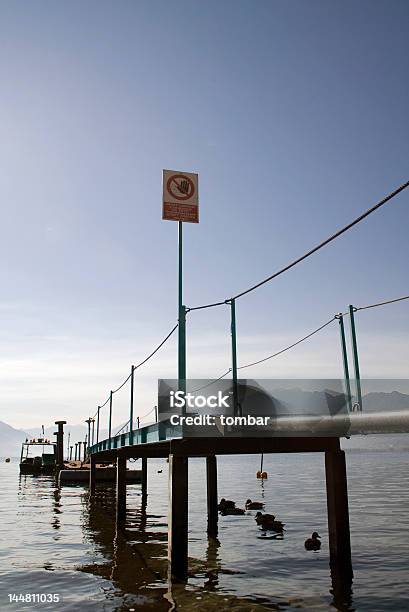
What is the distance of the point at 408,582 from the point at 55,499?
91.5ft

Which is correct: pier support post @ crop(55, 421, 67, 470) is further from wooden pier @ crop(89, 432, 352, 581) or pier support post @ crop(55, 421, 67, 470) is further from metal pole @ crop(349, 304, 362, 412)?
metal pole @ crop(349, 304, 362, 412)

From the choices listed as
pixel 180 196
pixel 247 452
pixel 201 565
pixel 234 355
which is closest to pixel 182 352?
pixel 234 355

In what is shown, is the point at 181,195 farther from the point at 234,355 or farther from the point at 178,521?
the point at 178,521

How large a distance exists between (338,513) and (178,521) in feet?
13.1

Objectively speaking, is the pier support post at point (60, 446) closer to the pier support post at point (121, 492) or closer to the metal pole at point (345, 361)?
the pier support post at point (121, 492)

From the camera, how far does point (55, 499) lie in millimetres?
36125

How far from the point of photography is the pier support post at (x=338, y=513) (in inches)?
533

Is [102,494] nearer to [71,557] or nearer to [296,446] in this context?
[71,557]

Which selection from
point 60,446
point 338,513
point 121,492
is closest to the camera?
point 338,513

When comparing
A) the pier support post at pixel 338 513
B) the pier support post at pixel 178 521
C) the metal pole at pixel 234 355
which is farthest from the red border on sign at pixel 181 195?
the pier support post at pixel 338 513

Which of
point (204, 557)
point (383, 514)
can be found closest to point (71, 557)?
point (204, 557)

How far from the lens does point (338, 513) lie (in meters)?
13.5

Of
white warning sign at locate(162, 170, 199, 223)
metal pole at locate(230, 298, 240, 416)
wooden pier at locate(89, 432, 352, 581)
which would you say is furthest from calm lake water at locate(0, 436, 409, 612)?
white warning sign at locate(162, 170, 199, 223)

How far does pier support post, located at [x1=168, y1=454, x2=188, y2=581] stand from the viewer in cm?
1241
